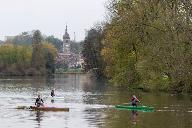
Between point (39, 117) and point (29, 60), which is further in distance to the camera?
point (29, 60)

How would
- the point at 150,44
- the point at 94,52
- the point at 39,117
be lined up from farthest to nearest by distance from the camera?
the point at 94,52 < the point at 150,44 < the point at 39,117

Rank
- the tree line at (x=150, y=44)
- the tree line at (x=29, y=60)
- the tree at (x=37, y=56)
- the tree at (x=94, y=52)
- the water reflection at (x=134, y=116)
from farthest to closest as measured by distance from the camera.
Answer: the tree line at (x=29, y=60), the tree at (x=37, y=56), the tree at (x=94, y=52), the tree line at (x=150, y=44), the water reflection at (x=134, y=116)

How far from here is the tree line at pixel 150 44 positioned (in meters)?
56.5

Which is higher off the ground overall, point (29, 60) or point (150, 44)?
point (29, 60)

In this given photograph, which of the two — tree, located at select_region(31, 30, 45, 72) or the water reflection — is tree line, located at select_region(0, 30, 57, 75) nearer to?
tree, located at select_region(31, 30, 45, 72)

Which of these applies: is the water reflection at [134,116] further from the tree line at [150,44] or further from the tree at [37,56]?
the tree at [37,56]

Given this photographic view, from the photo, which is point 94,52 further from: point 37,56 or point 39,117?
point 39,117

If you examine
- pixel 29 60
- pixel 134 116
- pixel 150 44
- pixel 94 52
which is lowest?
pixel 134 116

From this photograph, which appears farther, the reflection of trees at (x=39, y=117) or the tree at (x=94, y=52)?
the tree at (x=94, y=52)

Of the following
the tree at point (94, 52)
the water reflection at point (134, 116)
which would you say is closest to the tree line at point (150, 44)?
the water reflection at point (134, 116)

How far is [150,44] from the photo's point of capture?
2847 inches

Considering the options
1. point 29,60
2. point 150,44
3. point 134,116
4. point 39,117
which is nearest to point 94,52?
point 29,60

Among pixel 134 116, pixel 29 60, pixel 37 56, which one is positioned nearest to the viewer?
pixel 134 116

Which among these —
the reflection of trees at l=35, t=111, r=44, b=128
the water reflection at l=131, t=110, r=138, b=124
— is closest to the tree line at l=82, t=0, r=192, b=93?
the water reflection at l=131, t=110, r=138, b=124
